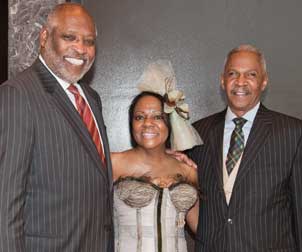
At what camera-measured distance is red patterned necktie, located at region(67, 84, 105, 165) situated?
2.36m

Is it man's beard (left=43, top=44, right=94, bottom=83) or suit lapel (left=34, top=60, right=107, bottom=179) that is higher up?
man's beard (left=43, top=44, right=94, bottom=83)

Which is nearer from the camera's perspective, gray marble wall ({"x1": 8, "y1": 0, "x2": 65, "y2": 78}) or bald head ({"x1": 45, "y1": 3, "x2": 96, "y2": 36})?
bald head ({"x1": 45, "y1": 3, "x2": 96, "y2": 36})

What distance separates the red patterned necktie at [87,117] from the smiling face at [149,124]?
18.0 inches

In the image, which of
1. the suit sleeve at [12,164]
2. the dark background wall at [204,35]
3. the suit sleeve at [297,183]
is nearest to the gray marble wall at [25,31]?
the dark background wall at [204,35]

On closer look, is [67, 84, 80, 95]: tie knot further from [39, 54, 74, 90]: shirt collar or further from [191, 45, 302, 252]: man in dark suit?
[191, 45, 302, 252]: man in dark suit

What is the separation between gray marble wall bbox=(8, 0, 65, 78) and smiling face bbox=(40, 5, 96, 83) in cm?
99

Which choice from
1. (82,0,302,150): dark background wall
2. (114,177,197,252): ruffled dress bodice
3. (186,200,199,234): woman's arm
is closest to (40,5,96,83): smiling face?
(114,177,197,252): ruffled dress bodice

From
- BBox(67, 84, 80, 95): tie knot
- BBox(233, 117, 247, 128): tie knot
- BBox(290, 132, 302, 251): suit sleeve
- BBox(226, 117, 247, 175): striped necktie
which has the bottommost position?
BBox(290, 132, 302, 251): suit sleeve

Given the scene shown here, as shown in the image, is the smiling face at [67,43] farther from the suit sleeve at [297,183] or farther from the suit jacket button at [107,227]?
the suit sleeve at [297,183]

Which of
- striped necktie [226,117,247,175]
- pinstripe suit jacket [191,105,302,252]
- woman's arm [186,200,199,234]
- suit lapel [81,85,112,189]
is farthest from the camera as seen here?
woman's arm [186,200,199,234]

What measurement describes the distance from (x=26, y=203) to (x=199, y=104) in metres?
2.07

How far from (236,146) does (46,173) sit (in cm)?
113

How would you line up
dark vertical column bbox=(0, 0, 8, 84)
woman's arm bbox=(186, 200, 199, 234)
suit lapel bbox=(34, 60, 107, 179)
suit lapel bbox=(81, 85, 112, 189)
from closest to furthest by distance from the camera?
suit lapel bbox=(34, 60, 107, 179) → suit lapel bbox=(81, 85, 112, 189) → woman's arm bbox=(186, 200, 199, 234) → dark vertical column bbox=(0, 0, 8, 84)

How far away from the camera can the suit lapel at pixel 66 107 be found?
2221 millimetres
